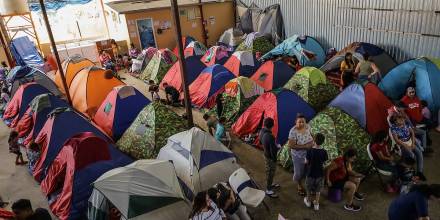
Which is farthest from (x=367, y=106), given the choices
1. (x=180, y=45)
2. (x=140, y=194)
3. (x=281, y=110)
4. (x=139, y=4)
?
(x=139, y=4)

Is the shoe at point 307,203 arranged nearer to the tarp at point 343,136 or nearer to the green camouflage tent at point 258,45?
the tarp at point 343,136

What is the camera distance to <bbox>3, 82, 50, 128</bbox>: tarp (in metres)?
9.65

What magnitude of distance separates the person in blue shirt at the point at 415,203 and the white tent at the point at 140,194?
2.85m

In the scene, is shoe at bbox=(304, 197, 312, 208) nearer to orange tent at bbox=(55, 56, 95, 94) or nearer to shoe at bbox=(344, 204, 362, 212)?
shoe at bbox=(344, 204, 362, 212)

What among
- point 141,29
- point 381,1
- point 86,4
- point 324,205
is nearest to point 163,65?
→ point 141,29

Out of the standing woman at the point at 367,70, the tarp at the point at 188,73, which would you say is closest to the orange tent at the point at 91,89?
the tarp at the point at 188,73

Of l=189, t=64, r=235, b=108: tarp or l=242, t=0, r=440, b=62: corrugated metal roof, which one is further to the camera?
l=189, t=64, r=235, b=108: tarp

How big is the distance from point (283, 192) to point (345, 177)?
1.19 metres

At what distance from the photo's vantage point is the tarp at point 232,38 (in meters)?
16.0

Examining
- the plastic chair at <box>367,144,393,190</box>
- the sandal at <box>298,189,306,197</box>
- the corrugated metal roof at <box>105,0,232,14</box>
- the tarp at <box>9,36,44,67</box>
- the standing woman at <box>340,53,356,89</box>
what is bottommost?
the sandal at <box>298,189,306,197</box>

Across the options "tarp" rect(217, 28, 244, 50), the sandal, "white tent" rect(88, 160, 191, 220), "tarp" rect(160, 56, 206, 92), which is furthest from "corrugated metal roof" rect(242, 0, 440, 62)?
"white tent" rect(88, 160, 191, 220)

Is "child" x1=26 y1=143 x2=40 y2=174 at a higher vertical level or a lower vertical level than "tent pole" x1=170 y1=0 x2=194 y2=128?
lower

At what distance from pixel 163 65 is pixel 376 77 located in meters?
7.32

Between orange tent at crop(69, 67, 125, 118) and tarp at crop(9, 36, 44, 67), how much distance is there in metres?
5.65
